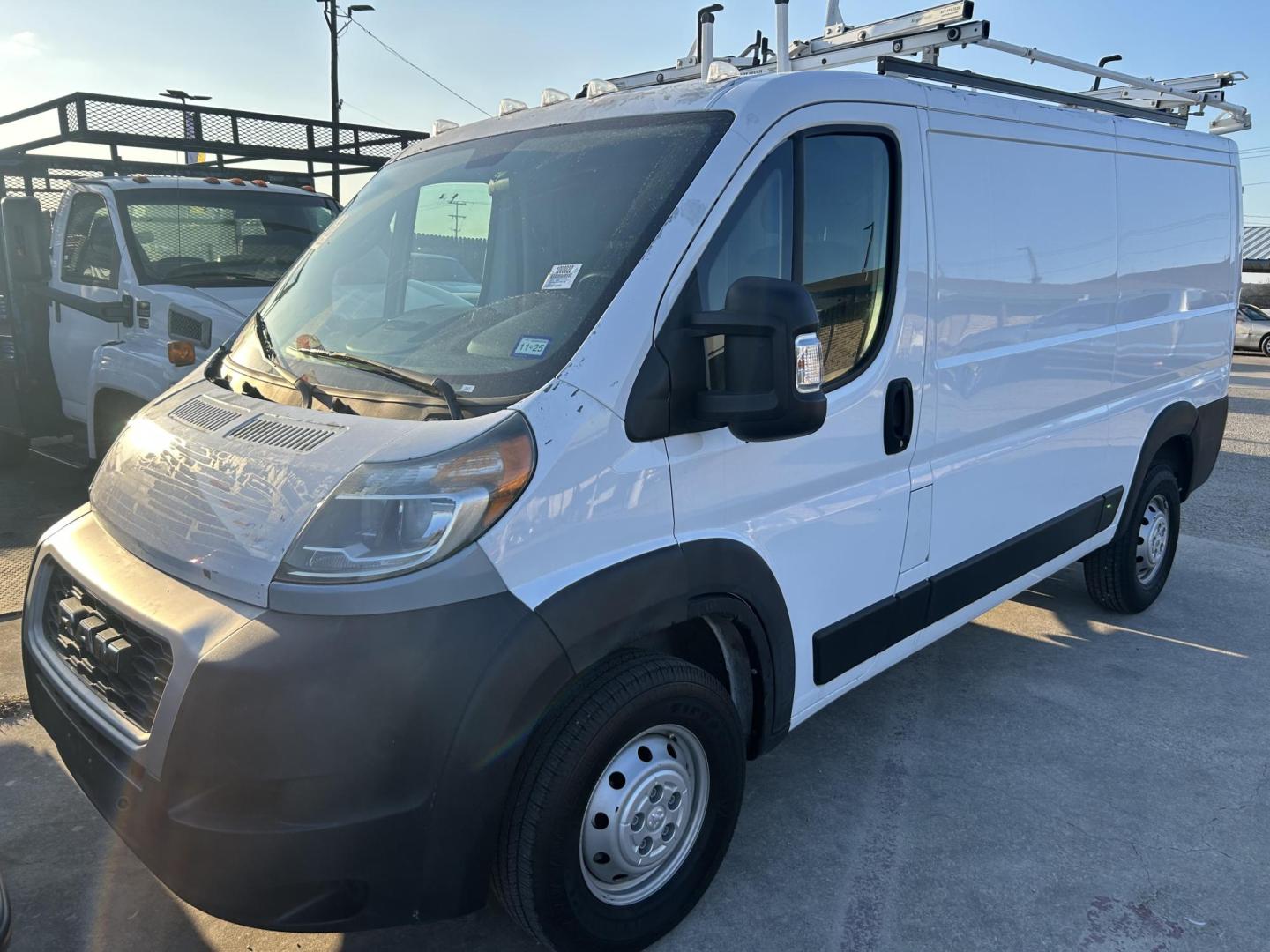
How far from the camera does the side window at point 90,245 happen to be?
6.17 m

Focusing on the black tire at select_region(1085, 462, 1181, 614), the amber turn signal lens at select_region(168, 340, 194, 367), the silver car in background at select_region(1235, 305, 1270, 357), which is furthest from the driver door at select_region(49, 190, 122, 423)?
the silver car in background at select_region(1235, 305, 1270, 357)

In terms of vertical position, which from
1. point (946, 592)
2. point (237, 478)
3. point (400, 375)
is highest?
point (400, 375)

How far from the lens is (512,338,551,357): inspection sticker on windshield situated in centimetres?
229

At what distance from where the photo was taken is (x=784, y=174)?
2609mm

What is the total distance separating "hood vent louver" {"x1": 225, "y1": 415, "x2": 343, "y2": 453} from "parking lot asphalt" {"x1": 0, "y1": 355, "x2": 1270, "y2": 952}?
4.36ft

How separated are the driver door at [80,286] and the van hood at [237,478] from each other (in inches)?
157

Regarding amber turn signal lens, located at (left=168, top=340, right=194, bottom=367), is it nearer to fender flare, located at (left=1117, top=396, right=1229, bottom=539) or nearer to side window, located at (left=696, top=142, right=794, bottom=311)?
side window, located at (left=696, top=142, right=794, bottom=311)

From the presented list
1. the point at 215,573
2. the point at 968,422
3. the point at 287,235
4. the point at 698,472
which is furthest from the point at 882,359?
the point at 287,235

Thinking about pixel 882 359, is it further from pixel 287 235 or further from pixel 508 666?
pixel 287 235

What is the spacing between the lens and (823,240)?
2742 mm

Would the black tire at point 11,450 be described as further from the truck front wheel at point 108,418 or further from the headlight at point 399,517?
the headlight at point 399,517

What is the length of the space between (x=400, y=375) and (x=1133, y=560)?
390 centimetres

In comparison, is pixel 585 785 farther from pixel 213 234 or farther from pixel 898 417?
pixel 213 234

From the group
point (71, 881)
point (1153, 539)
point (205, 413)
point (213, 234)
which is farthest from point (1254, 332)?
point (71, 881)
